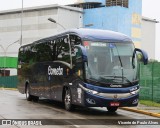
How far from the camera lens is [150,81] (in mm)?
23359

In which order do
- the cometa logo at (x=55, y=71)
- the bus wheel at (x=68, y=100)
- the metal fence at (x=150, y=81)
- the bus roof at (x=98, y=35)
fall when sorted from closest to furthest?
the bus roof at (x=98, y=35), the bus wheel at (x=68, y=100), the cometa logo at (x=55, y=71), the metal fence at (x=150, y=81)

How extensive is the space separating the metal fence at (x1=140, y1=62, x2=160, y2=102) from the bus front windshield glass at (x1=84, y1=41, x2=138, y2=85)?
6274mm

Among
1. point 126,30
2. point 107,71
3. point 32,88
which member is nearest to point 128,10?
point 126,30

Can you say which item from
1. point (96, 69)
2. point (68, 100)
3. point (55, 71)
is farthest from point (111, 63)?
point (55, 71)

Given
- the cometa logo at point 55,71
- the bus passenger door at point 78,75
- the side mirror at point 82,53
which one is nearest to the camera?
the side mirror at point 82,53

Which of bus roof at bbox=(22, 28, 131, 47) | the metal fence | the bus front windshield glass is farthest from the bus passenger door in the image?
the metal fence

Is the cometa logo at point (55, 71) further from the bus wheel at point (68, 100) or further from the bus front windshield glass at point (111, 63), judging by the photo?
the bus front windshield glass at point (111, 63)

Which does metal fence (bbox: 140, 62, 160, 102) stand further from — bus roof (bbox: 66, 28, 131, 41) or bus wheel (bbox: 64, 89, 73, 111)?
bus wheel (bbox: 64, 89, 73, 111)

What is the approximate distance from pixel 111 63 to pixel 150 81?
7.55 metres

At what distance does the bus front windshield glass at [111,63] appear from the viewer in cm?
1606

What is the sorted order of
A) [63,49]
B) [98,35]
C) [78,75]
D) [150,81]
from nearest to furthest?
1. [78,75]
2. [98,35]
3. [63,49]
4. [150,81]

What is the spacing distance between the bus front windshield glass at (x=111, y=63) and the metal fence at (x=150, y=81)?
627 centimetres

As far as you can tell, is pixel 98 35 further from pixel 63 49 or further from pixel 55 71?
pixel 55 71

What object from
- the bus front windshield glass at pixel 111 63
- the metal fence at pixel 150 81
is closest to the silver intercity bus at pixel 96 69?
the bus front windshield glass at pixel 111 63
